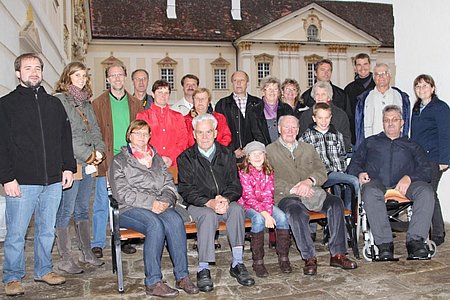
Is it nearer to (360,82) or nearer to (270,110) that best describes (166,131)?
(270,110)

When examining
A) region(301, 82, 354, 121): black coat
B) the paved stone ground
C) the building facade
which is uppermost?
the building facade

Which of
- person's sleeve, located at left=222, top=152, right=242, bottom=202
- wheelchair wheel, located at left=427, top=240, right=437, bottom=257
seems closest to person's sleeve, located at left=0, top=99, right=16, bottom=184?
person's sleeve, located at left=222, top=152, right=242, bottom=202

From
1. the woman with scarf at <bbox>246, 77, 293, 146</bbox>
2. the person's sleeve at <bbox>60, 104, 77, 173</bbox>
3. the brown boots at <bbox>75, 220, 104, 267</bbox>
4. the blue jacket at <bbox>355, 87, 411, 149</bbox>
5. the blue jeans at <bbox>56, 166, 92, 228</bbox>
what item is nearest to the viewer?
the person's sleeve at <bbox>60, 104, 77, 173</bbox>

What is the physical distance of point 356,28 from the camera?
36.7m

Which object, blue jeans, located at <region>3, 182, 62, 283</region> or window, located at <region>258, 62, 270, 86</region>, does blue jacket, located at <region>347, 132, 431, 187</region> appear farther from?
window, located at <region>258, 62, 270, 86</region>

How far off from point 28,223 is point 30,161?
565mm

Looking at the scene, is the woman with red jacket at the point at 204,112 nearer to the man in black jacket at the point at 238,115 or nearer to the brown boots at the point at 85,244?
the man in black jacket at the point at 238,115

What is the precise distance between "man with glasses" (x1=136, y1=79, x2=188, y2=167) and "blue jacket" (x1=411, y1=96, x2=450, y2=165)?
2715 mm

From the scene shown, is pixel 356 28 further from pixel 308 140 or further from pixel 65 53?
pixel 308 140

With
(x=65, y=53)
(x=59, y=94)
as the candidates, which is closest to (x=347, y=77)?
(x=65, y=53)

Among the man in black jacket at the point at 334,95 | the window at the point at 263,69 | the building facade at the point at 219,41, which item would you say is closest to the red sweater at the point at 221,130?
the man in black jacket at the point at 334,95

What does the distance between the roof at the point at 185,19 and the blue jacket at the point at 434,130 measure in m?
29.0

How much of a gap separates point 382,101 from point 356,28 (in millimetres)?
31741

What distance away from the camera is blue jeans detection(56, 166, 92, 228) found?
5149 mm
